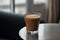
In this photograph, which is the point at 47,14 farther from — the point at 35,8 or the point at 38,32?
the point at 38,32

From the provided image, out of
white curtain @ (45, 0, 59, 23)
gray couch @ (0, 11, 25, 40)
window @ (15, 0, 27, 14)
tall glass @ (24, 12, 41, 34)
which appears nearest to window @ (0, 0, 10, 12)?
window @ (15, 0, 27, 14)

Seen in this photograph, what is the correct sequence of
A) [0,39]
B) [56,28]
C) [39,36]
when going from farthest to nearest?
1. [0,39]
2. [56,28]
3. [39,36]

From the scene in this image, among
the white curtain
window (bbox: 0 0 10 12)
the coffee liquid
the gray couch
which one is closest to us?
the coffee liquid

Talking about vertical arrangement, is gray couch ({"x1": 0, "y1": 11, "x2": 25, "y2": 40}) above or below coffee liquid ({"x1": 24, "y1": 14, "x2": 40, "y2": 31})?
below

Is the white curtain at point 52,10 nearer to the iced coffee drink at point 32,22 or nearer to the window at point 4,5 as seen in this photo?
the window at point 4,5

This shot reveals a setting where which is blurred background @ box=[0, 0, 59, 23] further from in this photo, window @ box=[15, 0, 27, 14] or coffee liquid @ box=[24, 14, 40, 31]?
coffee liquid @ box=[24, 14, 40, 31]

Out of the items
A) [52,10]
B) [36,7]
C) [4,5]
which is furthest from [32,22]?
[4,5]

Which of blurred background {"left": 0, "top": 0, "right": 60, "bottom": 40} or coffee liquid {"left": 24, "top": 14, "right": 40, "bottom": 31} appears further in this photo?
blurred background {"left": 0, "top": 0, "right": 60, "bottom": 40}

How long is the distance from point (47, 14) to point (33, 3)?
1.09 feet

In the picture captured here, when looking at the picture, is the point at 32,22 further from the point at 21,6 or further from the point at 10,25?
the point at 21,6

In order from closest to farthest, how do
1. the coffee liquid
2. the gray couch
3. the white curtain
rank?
the coffee liquid, the gray couch, the white curtain

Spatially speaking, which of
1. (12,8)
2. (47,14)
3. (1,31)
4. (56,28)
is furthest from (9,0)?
(56,28)

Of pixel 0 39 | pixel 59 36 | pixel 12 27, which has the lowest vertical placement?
pixel 0 39

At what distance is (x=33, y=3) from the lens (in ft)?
9.30
